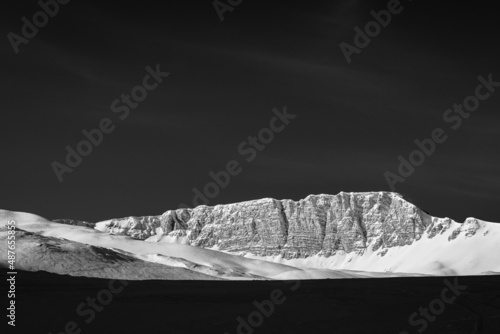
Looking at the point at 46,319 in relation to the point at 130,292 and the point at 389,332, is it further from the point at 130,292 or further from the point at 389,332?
the point at 389,332

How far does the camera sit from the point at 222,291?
1426 inches

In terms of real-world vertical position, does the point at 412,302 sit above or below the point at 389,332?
below

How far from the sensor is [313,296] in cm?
3312

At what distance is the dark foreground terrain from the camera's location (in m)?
26.2

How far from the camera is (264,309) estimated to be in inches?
1154

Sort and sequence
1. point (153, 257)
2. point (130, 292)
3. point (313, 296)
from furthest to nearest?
point (153, 257) < point (130, 292) < point (313, 296)

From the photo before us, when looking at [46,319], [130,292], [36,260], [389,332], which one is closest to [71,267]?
[36,260]

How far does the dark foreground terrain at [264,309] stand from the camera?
26156 mm

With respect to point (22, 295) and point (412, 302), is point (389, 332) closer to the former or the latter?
point (412, 302)

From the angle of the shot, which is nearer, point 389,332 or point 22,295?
point 389,332

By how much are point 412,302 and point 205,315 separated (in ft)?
31.6

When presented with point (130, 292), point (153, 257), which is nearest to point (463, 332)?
point (130, 292)

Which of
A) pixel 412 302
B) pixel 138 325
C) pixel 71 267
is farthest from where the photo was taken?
pixel 71 267

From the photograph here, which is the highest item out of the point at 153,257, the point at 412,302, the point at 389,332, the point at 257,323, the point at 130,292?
the point at 130,292
